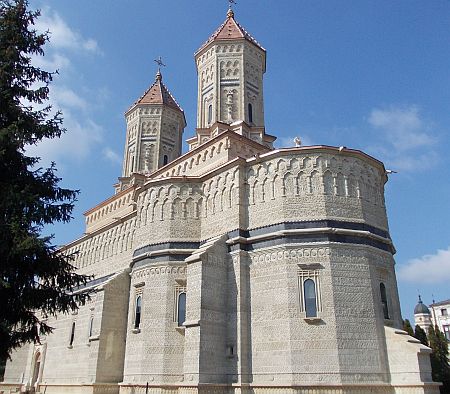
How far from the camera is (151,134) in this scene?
3006 centimetres

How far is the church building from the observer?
48.9 feet

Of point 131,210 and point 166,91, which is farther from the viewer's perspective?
point 166,91

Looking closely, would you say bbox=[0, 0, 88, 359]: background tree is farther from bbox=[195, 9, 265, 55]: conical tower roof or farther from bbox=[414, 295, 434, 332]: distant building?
bbox=[414, 295, 434, 332]: distant building

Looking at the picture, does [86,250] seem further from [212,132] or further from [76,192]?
[76,192]

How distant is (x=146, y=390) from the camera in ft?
53.5

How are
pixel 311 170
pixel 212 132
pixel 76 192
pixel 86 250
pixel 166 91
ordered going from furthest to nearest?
pixel 166 91
pixel 86 250
pixel 212 132
pixel 311 170
pixel 76 192

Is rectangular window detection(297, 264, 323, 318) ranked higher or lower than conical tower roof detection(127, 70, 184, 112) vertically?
lower

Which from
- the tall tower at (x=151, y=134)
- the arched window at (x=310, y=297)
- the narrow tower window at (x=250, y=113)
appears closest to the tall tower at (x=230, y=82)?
the narrow tower window at (x=250, y=113)

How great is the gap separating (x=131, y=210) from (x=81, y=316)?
6726 mm

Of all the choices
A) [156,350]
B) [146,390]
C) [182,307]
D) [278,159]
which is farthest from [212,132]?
[146,390]

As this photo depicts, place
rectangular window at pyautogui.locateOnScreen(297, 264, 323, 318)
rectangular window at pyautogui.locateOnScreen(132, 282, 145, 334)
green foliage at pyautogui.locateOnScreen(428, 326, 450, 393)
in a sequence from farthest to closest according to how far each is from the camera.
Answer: green foliage at pyautogui.locateOnScreen(428, 326, 450, 393), rectangular window at pyautogui.locateOnScreen(132, 282, 145, 334), rectangular window at pyautogui.locateOnScreen(297, 264, 323, 318)

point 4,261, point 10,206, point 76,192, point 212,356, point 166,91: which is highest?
point 166,91

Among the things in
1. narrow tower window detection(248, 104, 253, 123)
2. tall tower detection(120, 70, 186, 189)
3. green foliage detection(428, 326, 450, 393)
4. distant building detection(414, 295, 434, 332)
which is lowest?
green foliage detection(428, 326, 450, 393)

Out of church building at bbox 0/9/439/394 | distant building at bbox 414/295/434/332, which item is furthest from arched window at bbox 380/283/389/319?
distant building at bbox 414/295/434/332
